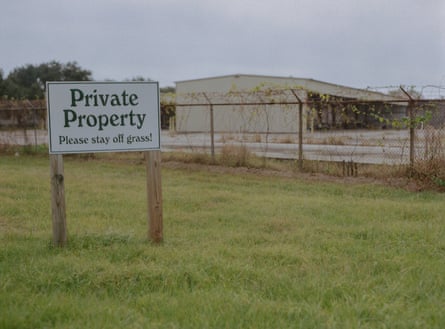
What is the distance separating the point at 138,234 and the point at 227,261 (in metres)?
1.57

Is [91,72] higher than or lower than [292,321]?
higher

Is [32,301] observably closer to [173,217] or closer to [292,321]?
[292,321]

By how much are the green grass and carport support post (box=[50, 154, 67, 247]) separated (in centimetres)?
14

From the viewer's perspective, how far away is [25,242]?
5.73 m

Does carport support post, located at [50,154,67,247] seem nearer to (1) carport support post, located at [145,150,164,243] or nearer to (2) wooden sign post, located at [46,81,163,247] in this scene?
(2) wooden sign post, located at [46,81,163,247]

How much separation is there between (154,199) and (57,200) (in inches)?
39.1

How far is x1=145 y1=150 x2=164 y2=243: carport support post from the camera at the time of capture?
5695 mm

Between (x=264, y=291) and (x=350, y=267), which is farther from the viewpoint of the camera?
(x=350, y=267)

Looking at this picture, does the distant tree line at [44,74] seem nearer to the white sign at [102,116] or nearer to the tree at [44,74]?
the tree at [44,74]

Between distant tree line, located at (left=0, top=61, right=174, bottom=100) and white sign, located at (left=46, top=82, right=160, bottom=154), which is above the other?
distant tree line, located at (left=0, top=61, right=174, bottom=100)

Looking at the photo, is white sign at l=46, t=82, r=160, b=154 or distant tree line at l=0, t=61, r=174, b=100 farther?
distant tree line at l=0, t=61, r=174, b=100

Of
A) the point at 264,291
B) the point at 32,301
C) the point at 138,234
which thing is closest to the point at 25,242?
the point at 138,234

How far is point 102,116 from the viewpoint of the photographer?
5605mm

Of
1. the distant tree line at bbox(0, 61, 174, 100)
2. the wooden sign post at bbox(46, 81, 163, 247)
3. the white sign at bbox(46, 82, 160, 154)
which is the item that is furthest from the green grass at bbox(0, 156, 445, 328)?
the distant tree line at bbox(0, 61, 174, 100)
